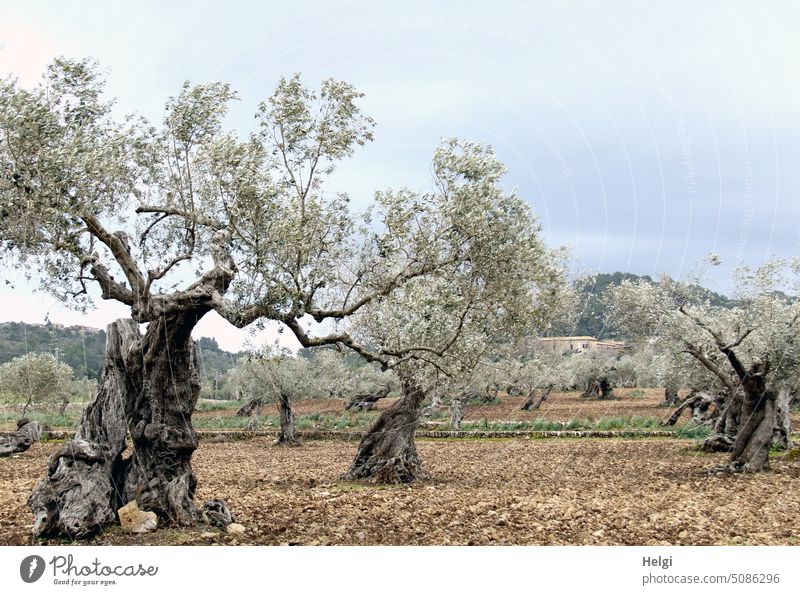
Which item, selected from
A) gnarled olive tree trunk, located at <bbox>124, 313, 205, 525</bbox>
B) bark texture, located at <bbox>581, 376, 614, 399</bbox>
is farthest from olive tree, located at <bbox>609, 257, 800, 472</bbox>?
bark texture, located at <bbox>581, 376, 614, 399</bbox>

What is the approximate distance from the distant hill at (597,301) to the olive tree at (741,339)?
6.37 feet

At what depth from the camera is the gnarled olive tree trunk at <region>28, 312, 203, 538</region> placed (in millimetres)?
14625

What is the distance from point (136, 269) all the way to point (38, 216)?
2.35 meters

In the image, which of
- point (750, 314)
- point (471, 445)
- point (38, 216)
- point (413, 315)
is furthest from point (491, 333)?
point (471, 445)

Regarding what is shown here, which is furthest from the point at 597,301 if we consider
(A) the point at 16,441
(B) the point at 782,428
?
(A) the point at 16,441

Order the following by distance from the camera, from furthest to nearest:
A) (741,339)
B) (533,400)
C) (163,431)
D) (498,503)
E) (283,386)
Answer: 1. (533,400)
2. (283,386)
3. (741,339)
4. (498,503)
5. (163,431)

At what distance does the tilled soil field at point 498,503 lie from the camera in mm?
15656

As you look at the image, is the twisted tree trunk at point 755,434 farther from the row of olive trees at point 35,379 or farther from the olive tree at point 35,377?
the olive tree at point 35,377

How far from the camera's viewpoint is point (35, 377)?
4931 cm

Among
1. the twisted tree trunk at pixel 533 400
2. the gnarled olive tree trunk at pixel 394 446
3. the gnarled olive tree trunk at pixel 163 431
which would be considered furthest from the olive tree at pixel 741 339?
the twisted tree trunk at pixel 533 400

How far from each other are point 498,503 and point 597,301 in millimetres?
33273

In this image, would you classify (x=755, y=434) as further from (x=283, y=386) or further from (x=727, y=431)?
(x=283, y=386)

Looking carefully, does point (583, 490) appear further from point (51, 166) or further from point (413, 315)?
point (51, 166)

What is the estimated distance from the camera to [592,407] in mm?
62906
